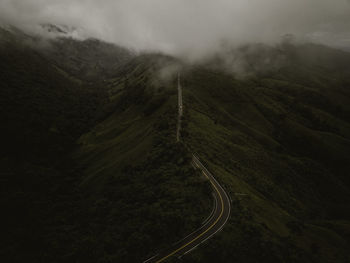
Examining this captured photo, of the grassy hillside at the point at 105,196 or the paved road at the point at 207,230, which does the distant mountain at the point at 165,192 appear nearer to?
the grassy hillside at the point at 105,196

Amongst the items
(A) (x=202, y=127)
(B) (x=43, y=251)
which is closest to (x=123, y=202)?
(B) (x=43, y=251)

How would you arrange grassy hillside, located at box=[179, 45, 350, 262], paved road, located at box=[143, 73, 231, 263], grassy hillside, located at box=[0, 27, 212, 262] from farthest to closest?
grassy hillside, located at box=[0, 27, 212, 262]
grassy hillside, located at box=[179, 45, 350, 262]
paved road, located at box=[143, 73, 231, 263]

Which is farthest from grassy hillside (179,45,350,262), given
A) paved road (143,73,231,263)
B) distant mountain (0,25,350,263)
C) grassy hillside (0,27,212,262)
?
grassy hillside (0,27,212,262)

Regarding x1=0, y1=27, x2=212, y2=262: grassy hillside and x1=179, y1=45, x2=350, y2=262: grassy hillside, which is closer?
x1=179, y1=45, x2=350, y2=262: grassy hillside

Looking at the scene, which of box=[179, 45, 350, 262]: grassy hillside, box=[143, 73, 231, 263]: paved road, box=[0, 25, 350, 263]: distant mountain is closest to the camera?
box=[143, 73, 231, 263]: paved road

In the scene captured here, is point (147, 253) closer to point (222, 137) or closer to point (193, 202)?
point (193, 202)

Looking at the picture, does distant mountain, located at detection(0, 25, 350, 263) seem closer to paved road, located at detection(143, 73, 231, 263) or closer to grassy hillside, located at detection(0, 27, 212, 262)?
grassy hillside, located at detection(0, 27, 212, 262)

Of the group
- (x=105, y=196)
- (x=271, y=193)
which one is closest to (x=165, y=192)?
(x=105, y=196)

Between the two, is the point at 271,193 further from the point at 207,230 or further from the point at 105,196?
the point at 105,196

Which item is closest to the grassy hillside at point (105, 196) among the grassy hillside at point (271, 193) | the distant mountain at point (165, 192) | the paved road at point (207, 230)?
the distant mountain at point (165, 192)

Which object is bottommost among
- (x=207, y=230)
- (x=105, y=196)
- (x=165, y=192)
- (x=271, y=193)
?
(x=105, y=196)

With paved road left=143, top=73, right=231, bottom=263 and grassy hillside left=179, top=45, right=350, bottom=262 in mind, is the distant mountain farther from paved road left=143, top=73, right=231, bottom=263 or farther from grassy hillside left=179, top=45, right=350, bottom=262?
paved road left=143, top=73, right=231, bottom=263

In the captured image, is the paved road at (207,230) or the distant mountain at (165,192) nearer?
the paved road at (207,230)
